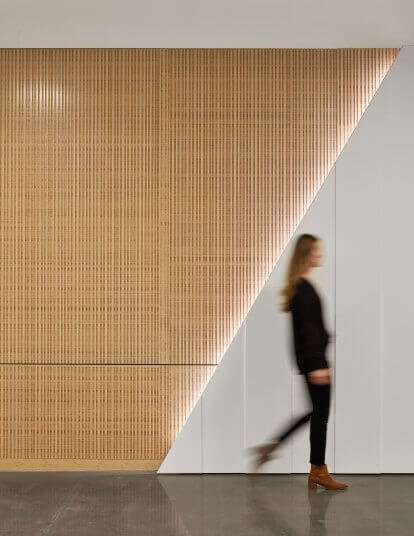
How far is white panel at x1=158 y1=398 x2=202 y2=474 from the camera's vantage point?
5.05 meters

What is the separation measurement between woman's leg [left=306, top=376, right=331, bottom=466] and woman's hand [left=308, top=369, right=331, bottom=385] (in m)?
0.03

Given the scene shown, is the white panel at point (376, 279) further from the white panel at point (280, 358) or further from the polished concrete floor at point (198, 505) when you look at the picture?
the polished concrete floor at point (198, 505)

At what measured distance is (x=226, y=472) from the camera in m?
5.05

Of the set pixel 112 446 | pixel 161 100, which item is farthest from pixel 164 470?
pixel 161 100

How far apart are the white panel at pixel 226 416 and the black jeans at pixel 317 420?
535 millimetres

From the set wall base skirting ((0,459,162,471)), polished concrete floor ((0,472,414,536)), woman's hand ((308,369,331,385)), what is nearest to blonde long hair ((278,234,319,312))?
woman's hand ((308,369,331,385))

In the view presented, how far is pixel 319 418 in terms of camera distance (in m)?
4.50

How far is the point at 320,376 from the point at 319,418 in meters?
0.30

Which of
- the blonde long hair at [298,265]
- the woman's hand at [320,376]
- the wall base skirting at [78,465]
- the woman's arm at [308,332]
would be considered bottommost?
the wall base skirting at [78,465]

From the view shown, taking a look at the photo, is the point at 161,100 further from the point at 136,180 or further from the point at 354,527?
the point at 354,527

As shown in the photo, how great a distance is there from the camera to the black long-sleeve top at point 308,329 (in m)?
4.38

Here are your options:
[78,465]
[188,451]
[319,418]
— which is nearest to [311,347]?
[319,418]
